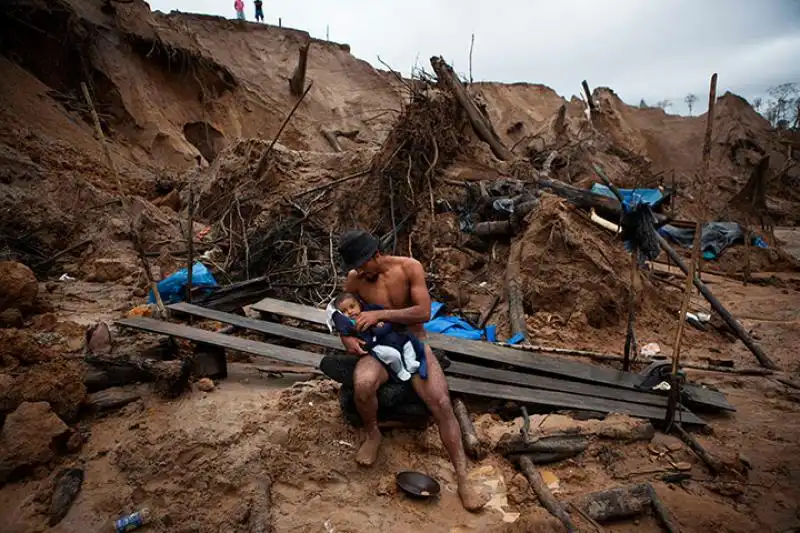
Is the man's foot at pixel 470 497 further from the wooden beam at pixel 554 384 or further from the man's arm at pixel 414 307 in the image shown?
the wooden beam at pixel 554 384

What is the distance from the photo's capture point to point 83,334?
4352mm

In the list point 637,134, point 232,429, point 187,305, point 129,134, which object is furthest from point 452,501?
point 637,134

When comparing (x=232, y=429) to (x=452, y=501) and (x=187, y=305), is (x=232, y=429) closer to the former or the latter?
(x=452, y=501)

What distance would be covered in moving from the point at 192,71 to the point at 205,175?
Result: 6802 millimetres

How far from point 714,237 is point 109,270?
1155cm

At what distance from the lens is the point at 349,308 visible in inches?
111

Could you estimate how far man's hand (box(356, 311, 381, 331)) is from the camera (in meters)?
2.72

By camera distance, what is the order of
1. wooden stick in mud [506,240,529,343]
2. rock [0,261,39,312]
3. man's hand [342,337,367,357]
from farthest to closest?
wooden stick in mud [506,240,529,343] < rock [0,261,39,312] < man's hand [342,337,367,357]

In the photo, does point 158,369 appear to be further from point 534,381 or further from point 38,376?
point 534,381

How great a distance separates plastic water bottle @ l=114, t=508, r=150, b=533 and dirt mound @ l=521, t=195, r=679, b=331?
13.7 feet

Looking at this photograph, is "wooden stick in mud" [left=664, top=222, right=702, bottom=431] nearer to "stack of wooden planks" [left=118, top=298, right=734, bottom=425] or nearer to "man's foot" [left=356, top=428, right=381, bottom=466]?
"stack of wooden planks" [left=118, top=298, right=734, bottom=425]

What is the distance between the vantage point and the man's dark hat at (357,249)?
2.82m

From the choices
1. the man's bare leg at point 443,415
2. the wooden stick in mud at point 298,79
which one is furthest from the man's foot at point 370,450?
the wooden stick in mud at point 298,79

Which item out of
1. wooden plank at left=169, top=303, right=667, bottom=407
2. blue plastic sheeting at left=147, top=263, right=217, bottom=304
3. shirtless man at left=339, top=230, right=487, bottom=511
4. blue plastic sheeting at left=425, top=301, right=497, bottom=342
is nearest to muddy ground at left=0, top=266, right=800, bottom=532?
shirtless man at left=339, top=230, right=487, bottom=511
